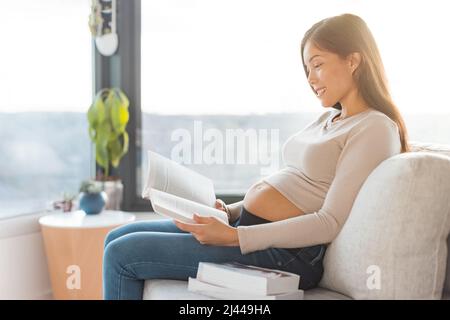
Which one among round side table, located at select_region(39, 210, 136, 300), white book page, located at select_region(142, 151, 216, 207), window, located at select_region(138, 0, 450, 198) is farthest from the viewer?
window, located at select_region(138, 0, 450, 198)

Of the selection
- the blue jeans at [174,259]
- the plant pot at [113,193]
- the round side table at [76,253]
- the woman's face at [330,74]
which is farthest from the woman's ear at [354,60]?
the plant pot at [113,193]

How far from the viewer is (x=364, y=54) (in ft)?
4.45

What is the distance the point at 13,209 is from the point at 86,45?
35.4 inches

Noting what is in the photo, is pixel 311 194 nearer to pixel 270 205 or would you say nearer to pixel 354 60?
pixel 270 205

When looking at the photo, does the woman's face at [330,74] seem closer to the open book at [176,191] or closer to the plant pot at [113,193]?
the open book at [176,191]

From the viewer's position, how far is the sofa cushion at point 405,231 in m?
1.13

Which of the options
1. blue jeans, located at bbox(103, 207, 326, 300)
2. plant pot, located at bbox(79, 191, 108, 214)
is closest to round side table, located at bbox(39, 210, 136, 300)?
plant pot, located at bbox(79, 191, 108, 214)

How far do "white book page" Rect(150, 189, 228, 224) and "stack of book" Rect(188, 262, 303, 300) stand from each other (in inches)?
4.6

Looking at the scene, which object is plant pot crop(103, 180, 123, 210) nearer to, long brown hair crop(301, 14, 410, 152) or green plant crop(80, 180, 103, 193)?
green plant crop(80, 180, 103, 193)

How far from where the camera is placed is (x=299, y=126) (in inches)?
109

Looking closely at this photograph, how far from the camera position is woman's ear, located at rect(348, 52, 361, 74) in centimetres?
136
